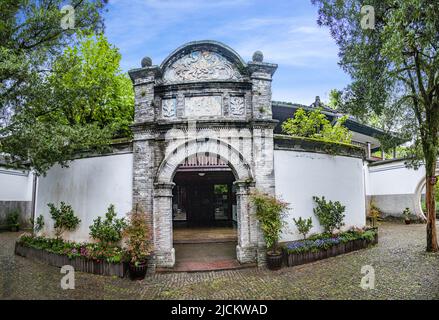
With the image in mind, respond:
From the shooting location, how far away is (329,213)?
9586 millimetres

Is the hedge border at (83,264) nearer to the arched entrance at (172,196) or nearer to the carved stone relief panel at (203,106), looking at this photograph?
the arched entrance at (172,196)

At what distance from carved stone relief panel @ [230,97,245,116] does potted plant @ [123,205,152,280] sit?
430 cm

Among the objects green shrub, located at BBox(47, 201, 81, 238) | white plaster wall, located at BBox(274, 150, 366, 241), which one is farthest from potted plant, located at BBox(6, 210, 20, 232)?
white plaster wall, located at BBox(274, 150, 366, 241)

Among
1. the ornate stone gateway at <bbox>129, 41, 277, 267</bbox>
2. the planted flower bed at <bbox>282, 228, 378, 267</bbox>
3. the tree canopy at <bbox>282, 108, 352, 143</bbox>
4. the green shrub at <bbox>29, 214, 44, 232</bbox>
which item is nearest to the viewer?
the planted flower bed at <bbox>282, 228, 378, 267</bbox>

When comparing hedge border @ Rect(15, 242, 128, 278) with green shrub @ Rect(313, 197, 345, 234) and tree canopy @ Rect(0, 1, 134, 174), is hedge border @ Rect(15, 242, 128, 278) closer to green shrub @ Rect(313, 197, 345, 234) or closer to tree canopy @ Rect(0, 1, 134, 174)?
tree canopy @ Rect(0, 1, 134, 174)

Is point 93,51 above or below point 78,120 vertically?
above

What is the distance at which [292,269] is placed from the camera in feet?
26.9

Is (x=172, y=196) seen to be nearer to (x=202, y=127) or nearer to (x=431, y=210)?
(x=202, y=127)

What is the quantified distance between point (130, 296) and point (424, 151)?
9540 millimetres

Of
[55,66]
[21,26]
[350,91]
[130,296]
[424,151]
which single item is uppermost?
[21,26]

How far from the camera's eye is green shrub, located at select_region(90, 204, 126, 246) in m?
8.53

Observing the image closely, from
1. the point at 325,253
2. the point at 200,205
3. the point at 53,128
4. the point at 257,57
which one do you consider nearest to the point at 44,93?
the point at 53,128

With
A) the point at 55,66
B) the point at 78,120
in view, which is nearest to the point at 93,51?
the point at 78,120
